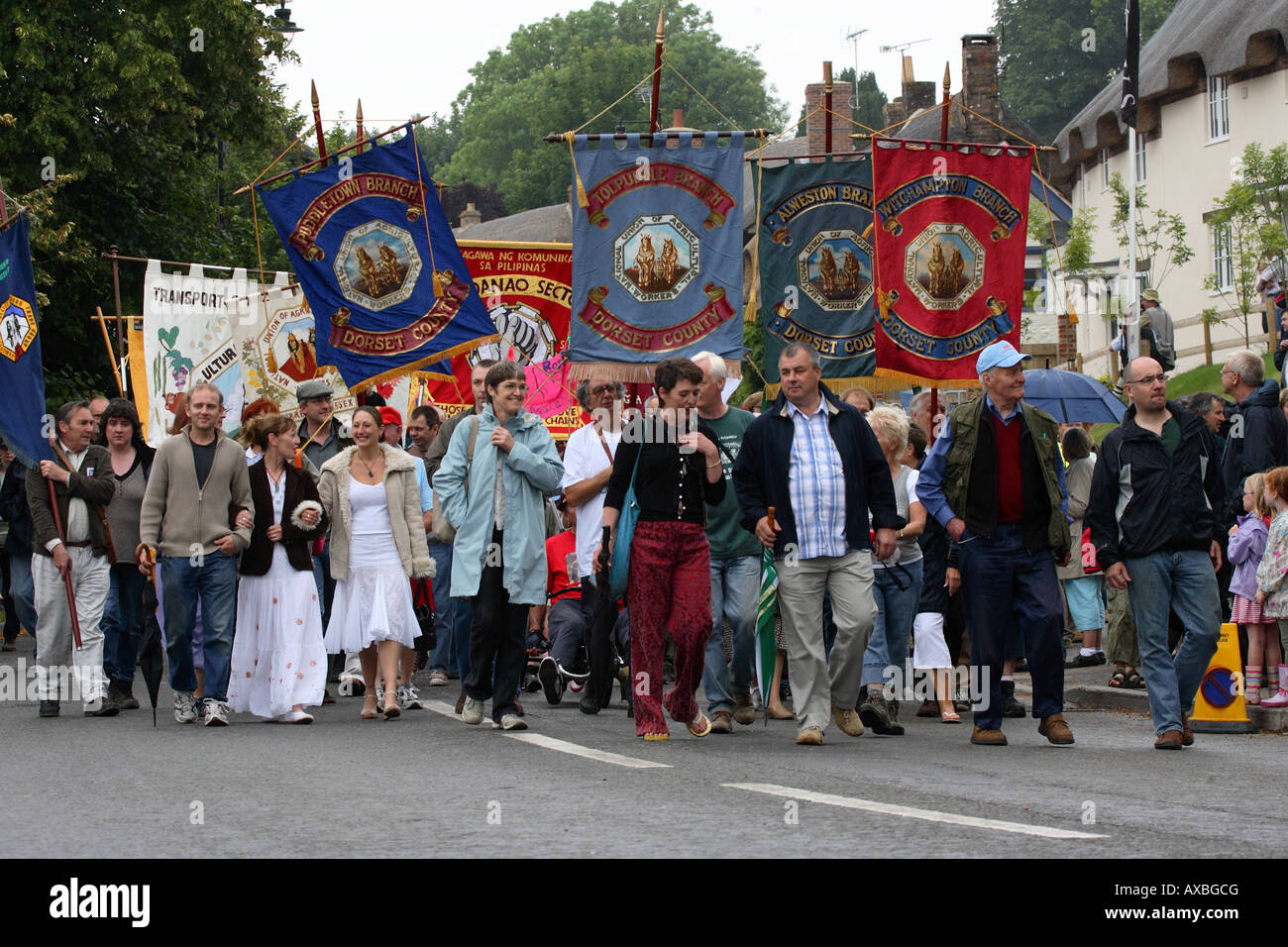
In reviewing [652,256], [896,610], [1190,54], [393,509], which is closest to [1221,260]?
[1190,54]

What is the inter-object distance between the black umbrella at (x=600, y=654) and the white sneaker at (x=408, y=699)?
125cm

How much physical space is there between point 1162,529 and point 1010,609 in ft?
3.14

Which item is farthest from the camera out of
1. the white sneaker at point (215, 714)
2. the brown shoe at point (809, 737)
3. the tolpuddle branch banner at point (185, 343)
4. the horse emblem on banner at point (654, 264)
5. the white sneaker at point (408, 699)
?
the tolpuddle branch banner at point (185, 343)

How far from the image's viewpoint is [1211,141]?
155ft

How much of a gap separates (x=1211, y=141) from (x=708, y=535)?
39.0 m

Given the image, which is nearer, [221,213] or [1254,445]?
[1254,445]

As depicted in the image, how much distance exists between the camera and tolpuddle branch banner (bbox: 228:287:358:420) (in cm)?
2094

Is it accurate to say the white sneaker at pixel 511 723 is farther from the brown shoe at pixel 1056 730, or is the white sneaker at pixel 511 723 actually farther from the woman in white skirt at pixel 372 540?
the brown shoe at pixel 1056 730

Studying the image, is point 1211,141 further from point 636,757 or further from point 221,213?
point 636,757

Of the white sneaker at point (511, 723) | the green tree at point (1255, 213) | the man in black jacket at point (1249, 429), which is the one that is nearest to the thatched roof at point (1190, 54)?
the green tree at point (1255, 213)

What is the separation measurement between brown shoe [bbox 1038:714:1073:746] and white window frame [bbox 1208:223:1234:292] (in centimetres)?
3142

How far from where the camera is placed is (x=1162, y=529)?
34.2 feet

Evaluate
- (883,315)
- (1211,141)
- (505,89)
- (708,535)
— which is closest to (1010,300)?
(883,315)

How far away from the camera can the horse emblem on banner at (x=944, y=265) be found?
55.1 ft
